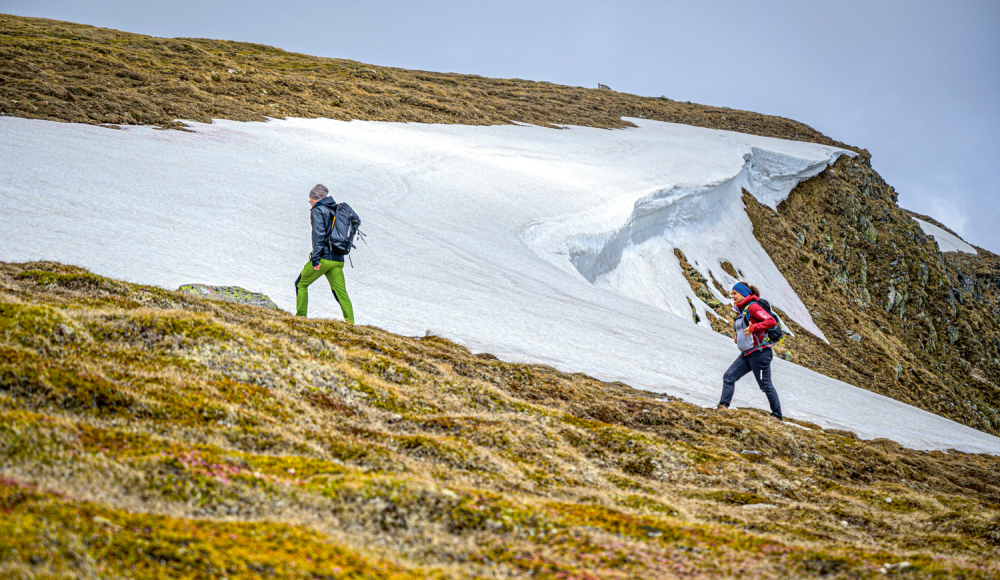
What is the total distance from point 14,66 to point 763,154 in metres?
52.8

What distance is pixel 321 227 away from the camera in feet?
38.1

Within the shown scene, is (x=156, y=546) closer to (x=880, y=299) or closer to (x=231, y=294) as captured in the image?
(x=231, y=294)

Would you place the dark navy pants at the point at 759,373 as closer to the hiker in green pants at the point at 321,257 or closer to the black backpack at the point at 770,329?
the black backpack at the point at 770,329

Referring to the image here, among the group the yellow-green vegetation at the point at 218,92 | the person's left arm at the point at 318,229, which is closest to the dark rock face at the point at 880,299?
the yellow-green vegetation at the point at 218,92

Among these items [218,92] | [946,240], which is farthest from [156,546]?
[946,240]

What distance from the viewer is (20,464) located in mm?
3945

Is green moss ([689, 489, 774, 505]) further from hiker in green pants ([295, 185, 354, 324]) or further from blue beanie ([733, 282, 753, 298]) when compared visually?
hiker in green pants ([295, 185, 354, 324])

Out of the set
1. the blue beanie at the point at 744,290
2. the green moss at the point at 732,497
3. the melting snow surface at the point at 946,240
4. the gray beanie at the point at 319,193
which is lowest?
the green moss at the point at 732,497

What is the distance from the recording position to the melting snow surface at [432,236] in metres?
14.6

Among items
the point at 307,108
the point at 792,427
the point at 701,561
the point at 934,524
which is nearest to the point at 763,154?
the point at 307,108

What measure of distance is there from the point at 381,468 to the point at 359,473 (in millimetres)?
414

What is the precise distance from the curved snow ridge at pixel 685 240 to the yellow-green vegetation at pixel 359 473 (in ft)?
51.0

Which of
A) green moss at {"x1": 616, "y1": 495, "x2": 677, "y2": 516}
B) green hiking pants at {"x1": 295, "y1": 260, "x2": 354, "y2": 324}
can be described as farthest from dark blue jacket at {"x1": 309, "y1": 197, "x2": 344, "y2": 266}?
green moss at {"x1": 616, "y1": 495, "x2": 677, "y2": 516}

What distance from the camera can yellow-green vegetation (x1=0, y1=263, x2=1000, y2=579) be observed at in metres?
3.74
